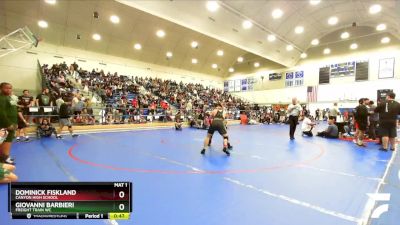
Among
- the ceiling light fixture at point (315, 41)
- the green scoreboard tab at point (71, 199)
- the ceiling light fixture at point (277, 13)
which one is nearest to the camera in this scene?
the green scoreboard tab at point (71, 199)

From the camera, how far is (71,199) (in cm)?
175

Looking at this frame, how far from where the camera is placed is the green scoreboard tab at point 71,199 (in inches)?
68.2

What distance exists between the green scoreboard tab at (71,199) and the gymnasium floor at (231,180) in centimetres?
92

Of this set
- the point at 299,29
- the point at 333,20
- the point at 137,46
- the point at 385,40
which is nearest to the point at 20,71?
the point at 137,46

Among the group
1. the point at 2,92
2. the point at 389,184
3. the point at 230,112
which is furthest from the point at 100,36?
the point at 389,184

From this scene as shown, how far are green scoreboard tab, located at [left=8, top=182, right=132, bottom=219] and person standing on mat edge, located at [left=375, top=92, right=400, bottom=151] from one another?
827cm

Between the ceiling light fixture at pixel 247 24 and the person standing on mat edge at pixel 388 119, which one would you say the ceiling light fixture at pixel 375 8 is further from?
the person standing on mat edge at pixel 388 119

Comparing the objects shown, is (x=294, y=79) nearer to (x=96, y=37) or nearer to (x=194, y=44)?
(x=194, y=44)

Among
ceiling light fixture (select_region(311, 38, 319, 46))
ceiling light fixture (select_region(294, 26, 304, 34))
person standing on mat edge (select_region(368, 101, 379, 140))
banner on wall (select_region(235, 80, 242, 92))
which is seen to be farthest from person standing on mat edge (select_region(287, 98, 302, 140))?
banner on wall (select_region(235, 80, 242, 92))

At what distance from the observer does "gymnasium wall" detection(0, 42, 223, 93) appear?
1706 cm

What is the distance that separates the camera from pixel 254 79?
32.3 meters

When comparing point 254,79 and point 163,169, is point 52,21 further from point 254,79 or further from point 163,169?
point 254,79

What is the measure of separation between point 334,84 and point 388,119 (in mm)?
20627

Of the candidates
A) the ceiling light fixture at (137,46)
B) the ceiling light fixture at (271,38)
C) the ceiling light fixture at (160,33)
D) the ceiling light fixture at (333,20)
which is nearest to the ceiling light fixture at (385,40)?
the ceiling light fixture at (333,20)
